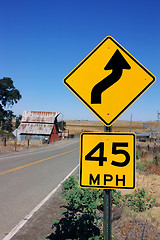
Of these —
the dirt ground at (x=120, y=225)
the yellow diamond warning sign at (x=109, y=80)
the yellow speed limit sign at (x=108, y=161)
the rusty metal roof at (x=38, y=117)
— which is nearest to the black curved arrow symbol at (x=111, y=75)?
the yellow diamond warning sign at (x=109, y=80)

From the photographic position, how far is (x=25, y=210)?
6.23 meters

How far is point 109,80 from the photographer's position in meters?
2.69

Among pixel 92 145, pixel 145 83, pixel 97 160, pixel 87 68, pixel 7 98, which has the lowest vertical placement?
pixel 97 160

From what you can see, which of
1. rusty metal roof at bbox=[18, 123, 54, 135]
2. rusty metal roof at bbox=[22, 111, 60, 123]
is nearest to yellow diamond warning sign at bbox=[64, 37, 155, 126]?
rusty metal roof at bbox=[18, 123, 54, 135]

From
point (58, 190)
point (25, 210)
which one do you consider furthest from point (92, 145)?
point (58, 190)

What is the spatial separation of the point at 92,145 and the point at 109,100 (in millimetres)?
535

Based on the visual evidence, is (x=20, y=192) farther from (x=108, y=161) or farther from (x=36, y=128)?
(x=36, y=128)

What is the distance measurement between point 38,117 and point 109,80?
4849 centimetres

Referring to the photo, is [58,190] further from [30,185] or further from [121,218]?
[121,218]

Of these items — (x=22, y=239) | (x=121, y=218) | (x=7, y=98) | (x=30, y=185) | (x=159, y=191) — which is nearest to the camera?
(x=22, y=239)

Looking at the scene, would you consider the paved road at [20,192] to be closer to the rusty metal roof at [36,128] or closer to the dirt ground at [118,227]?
the dirt ground at [118,227]

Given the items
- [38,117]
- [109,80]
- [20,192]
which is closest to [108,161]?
[109,80]

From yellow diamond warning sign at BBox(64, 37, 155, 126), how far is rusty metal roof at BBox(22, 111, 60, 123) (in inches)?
1854

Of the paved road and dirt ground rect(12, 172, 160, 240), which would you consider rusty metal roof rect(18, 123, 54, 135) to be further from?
dirt ground rect(12, 172, 160, 240)
